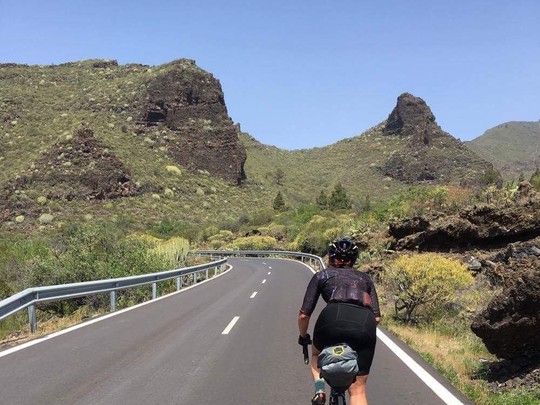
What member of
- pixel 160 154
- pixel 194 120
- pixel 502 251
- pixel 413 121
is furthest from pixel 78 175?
pixel 413 121

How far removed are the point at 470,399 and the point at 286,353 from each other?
3.26m

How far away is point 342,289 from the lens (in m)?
4.33

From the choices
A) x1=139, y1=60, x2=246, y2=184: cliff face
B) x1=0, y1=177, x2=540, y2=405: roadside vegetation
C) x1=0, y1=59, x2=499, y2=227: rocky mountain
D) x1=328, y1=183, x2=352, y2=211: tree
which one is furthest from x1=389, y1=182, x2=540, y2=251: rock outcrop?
x1=139, y1=60, x2=246, y2=184: cliff face

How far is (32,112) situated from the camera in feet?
270

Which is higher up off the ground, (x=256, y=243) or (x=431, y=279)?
(x=431, y=279)

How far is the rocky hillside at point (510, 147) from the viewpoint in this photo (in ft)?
467

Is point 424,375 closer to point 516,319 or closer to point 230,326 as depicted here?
point 516,319

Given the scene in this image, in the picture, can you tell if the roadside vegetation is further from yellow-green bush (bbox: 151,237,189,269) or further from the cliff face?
the cliff face

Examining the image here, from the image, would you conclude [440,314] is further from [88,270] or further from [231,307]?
[88,270]

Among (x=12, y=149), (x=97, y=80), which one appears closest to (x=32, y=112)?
(x=12, y=149)

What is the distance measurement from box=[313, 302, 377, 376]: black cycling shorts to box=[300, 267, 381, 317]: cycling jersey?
68mm

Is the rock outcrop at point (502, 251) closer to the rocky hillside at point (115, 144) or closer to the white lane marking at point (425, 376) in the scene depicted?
the white lane marking at point (425, 376)

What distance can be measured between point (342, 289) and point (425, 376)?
345cm

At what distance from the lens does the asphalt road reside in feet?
20.0
